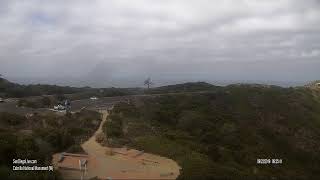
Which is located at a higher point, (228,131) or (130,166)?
(130,166)

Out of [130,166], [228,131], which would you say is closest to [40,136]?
[130,166]

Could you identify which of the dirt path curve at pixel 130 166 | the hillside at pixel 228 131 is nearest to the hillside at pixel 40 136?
the dirt path curve at pixel 130 166

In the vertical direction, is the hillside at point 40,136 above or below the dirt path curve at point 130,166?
above

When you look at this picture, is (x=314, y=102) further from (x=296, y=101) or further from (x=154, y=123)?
(x=154, y=123)

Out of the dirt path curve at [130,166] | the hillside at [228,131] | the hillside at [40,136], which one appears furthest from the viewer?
the hillside at [228,131]

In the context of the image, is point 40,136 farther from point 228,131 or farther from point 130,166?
point 228,131

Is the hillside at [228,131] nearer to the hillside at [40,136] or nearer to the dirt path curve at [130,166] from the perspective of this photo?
the dirt path curve at [130,166]
